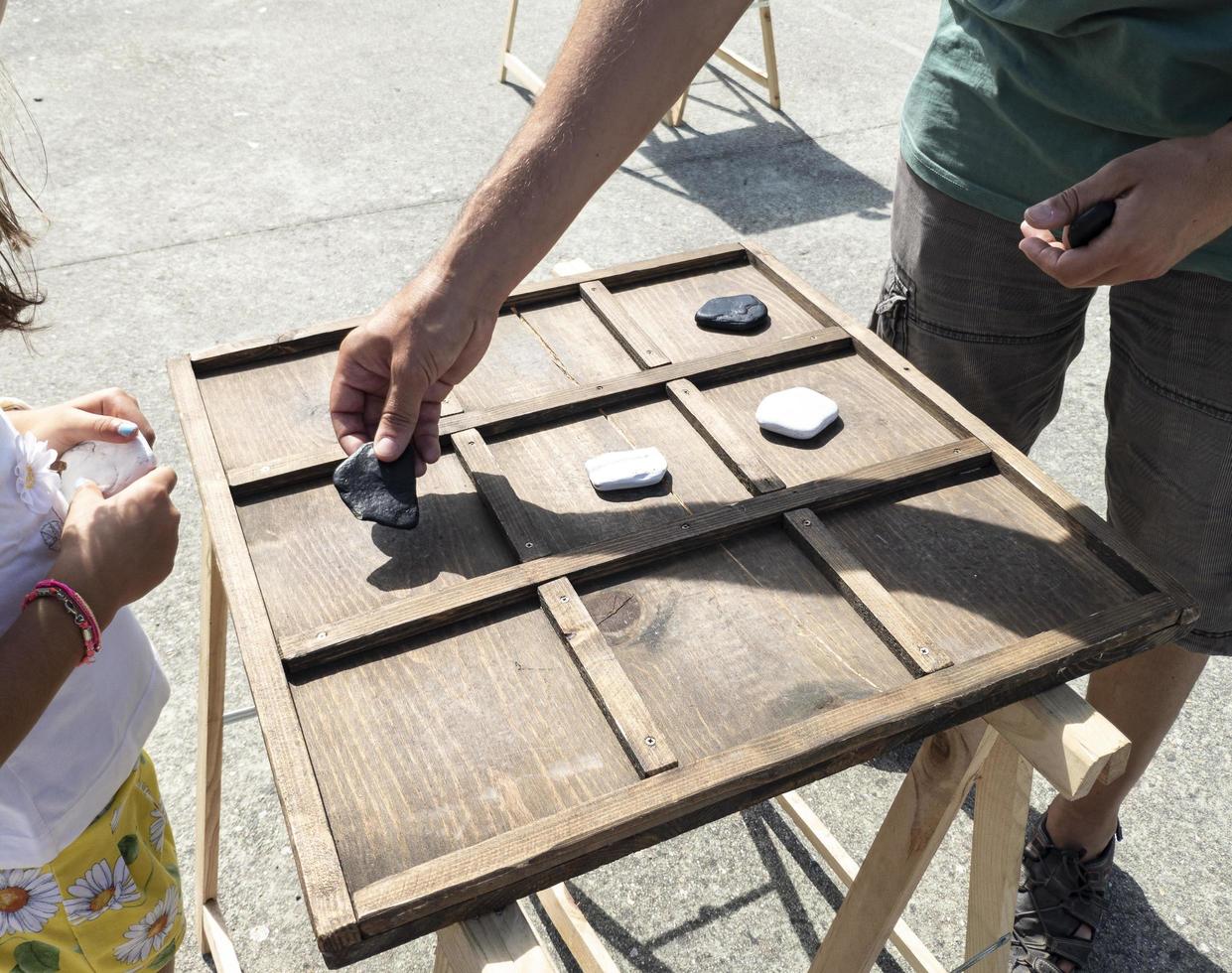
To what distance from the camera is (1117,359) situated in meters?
1.69

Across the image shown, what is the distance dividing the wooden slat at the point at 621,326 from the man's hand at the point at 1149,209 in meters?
0.61

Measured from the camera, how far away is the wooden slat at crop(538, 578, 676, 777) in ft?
3.35

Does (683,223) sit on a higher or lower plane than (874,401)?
lower

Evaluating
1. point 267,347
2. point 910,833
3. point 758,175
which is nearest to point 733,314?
point 267,347

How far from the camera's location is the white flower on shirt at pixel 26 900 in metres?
1.25

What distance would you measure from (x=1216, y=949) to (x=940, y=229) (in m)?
1.46

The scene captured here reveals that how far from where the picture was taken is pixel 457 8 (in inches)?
260

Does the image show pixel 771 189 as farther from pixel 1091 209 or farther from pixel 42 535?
pixel 42 535

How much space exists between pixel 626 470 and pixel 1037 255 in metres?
0.59

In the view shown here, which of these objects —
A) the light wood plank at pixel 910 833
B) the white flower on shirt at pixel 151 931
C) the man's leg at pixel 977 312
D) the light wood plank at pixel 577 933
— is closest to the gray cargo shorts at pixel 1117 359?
the man's leg at pixel 977 312

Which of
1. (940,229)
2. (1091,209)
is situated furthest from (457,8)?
(1091,209)

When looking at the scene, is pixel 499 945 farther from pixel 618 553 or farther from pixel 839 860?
pixel 839 860

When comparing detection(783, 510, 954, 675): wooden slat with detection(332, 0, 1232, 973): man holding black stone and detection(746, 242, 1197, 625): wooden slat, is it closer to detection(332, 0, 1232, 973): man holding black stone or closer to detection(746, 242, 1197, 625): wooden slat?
detection(746, 242, 1197, 625): wooden slat

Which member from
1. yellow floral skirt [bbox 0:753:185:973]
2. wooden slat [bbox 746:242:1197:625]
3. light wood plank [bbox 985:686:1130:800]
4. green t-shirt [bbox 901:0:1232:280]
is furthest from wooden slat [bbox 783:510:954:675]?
yellow floral skirt [bbox 0:753:185:973]
